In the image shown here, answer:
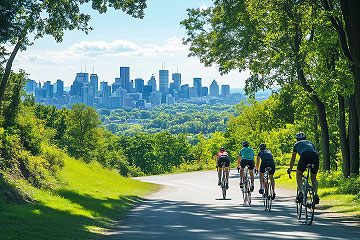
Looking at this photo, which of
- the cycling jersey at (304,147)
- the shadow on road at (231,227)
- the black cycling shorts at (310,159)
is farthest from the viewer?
the cycling jersey at (304,147)

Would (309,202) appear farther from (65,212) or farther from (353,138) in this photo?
(353,138)

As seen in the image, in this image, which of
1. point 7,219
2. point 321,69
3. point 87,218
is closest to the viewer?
point 7,219

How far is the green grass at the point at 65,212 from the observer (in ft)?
35.1

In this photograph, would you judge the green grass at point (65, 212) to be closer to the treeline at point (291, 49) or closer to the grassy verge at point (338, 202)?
the grassy verge at point (338, 202)

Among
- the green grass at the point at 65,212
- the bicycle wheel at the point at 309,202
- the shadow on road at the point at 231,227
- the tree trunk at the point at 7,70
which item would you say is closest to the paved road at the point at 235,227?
the shadow on road at the point at 231,227

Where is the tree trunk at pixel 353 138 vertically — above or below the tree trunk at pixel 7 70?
below

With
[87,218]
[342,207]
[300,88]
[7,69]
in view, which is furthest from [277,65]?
[87,218]

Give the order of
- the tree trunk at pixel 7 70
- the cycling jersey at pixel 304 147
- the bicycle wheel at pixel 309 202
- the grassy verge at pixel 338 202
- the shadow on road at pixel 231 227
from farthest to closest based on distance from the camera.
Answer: the tree trunk at pixel 7 70
the grassy verge at pixel 338 202
the cycling jersey at pixel 304 147
the bicycle wheel at pixel 309 202
the shadow on road at pixel 231 227

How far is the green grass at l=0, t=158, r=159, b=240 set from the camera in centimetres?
1070

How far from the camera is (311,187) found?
41.9 feet

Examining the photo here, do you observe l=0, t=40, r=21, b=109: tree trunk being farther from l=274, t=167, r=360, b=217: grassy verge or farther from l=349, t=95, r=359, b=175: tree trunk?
l=349, t=95, r=359, b=175: tree trunk

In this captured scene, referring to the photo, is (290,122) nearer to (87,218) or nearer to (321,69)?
(321,69)

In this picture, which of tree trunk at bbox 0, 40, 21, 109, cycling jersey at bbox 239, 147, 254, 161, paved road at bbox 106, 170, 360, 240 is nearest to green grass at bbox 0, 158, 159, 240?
paved road at bbox 106, 170, 360, 240

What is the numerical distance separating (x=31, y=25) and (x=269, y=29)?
12157 millimetres
